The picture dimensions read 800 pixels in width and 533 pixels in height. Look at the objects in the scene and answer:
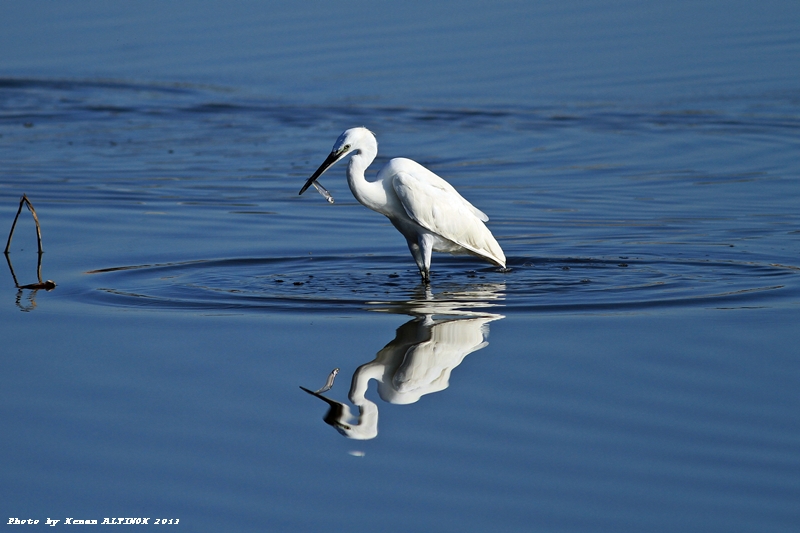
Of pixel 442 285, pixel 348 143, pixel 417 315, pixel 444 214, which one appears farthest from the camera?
pixel 442 285

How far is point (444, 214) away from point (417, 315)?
4.39ft

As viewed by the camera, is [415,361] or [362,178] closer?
[415,361]

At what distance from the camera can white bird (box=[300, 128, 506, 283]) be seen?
8188mm

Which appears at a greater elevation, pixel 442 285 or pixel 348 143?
pixel 348 143

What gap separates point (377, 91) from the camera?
64.5ft

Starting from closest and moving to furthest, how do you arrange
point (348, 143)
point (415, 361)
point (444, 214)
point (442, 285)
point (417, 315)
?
point (415, 361) < point (417, 315) < point (348, 143) < point (444, 214) < point (442, 285)

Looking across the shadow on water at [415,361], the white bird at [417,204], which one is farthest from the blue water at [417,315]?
the white bird at [417,204]

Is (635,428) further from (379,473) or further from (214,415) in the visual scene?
(214,415)

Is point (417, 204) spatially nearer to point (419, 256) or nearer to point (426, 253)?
point (426, 253)

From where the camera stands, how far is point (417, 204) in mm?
8336

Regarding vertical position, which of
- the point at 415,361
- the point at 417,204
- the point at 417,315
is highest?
the point at 417,204

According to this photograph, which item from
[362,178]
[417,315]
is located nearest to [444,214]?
[362,178]

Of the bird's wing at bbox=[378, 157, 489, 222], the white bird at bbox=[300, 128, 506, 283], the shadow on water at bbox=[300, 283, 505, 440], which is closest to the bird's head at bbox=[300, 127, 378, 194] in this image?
the white bird at bbox=[300, 128, 506, 283]

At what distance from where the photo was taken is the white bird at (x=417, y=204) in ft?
26.9
